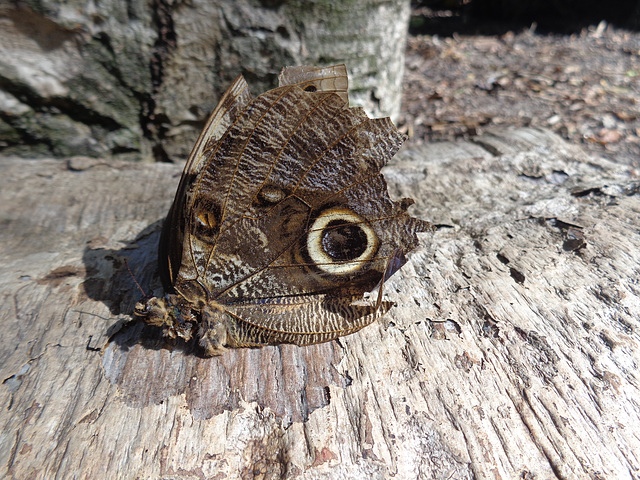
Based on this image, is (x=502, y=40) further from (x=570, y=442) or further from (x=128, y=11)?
(x=570, y=442)

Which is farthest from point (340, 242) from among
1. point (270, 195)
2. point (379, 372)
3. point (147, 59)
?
point (147, 59)

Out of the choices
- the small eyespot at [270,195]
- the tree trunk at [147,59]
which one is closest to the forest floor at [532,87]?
the tree trunk at [147,59]

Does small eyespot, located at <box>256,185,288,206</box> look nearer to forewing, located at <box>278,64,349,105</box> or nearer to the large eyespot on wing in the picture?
the large eyespot on wing

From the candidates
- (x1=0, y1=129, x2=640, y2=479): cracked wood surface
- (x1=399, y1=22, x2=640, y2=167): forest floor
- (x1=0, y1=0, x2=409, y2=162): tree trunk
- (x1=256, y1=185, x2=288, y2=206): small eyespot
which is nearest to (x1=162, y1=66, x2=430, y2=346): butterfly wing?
(x1=256, y1=185, x2=288, y2=206): small eyespot

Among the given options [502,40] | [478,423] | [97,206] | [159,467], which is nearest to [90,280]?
[97,206]

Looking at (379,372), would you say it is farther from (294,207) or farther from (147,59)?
(147,59)

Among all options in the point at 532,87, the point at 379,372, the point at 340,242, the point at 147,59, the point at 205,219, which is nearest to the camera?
the point at 379,372
